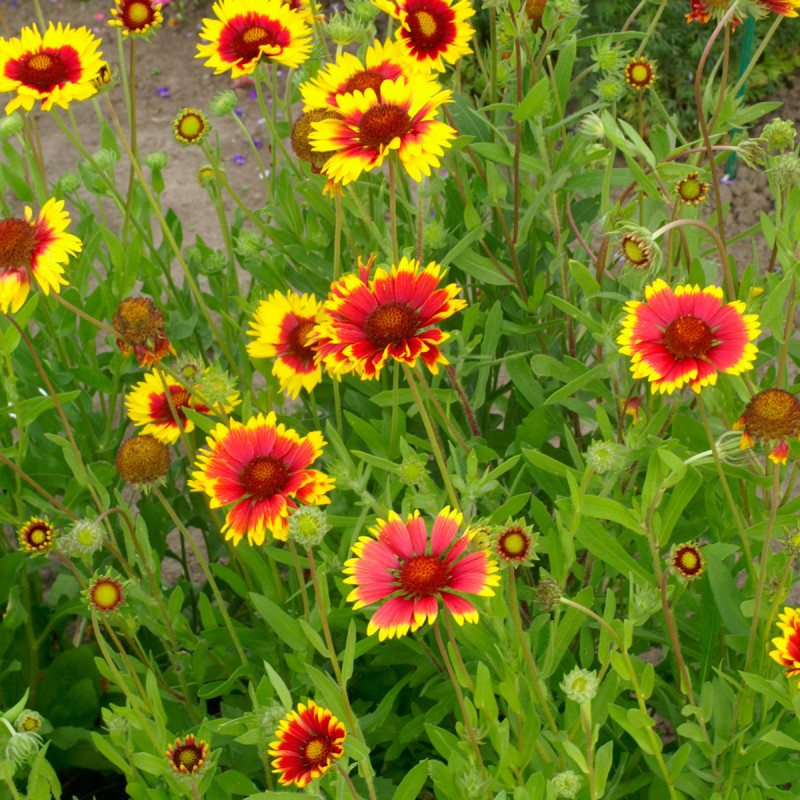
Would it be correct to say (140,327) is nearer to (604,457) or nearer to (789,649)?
(604,457)

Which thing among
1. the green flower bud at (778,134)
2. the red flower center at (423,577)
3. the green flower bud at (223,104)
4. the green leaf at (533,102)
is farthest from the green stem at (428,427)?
the green flower bud at (223,104)

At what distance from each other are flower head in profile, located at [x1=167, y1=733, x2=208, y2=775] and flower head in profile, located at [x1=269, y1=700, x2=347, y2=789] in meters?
0.14

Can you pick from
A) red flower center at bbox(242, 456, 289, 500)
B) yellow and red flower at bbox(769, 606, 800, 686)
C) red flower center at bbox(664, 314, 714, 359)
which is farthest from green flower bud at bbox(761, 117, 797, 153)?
red flower center at bbox(242, 456, 289, 500)

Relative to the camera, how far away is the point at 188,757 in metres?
0.93

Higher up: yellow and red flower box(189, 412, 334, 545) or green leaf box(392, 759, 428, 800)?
yellow and red flower box(189, 412, 334, 545)

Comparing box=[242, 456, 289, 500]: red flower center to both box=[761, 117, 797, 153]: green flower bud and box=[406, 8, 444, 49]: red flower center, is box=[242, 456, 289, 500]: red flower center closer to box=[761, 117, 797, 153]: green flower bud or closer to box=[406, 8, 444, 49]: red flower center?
box=[406, 8, 444, 49]: red flower center

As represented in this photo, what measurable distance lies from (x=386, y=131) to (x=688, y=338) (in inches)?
14.7

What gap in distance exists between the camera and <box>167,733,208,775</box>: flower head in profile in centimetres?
93

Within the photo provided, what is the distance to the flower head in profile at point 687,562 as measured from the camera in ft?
3.10

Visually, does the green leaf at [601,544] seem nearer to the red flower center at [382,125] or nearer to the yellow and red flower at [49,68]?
the red flower center at [382,125]

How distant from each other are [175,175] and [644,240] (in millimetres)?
3003

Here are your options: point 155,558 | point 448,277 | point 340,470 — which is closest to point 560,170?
point 448,277

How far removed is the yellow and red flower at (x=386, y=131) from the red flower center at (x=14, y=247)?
1.27 ft

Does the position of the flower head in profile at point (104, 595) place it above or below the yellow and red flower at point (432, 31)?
below
